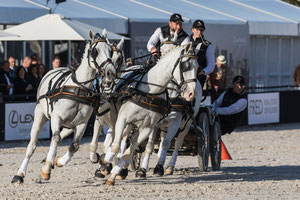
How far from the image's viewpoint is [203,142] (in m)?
12.3

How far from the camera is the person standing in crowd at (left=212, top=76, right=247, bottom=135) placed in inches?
536

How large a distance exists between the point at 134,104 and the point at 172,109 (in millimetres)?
1319

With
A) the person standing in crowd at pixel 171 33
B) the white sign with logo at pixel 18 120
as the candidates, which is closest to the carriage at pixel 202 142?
the person standing in crowd at pixel 171 33

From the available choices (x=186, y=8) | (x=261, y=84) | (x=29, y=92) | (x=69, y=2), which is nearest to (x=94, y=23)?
(x=69, y=2)

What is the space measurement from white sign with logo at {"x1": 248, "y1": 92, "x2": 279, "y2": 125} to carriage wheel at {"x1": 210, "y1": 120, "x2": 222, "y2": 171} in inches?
394

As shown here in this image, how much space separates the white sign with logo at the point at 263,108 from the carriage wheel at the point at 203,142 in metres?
10.5

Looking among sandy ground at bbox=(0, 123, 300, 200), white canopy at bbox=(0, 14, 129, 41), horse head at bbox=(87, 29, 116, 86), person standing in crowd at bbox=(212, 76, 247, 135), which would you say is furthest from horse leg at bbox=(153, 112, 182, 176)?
white canopy at bbox=(0, 14, 129, 41)

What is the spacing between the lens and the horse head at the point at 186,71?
9.94 metres

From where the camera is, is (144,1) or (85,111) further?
(144,1)

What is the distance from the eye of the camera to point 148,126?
10.2 m

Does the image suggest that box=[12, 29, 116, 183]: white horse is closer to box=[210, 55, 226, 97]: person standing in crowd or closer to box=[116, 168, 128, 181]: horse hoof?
box=[116, 168, 128, 181]: horse hoof

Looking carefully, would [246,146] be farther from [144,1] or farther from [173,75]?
[144,1]

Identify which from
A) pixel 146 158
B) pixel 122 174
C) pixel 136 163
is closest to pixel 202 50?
pixel 136 163

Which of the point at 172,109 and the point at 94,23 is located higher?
the point at 94,23
